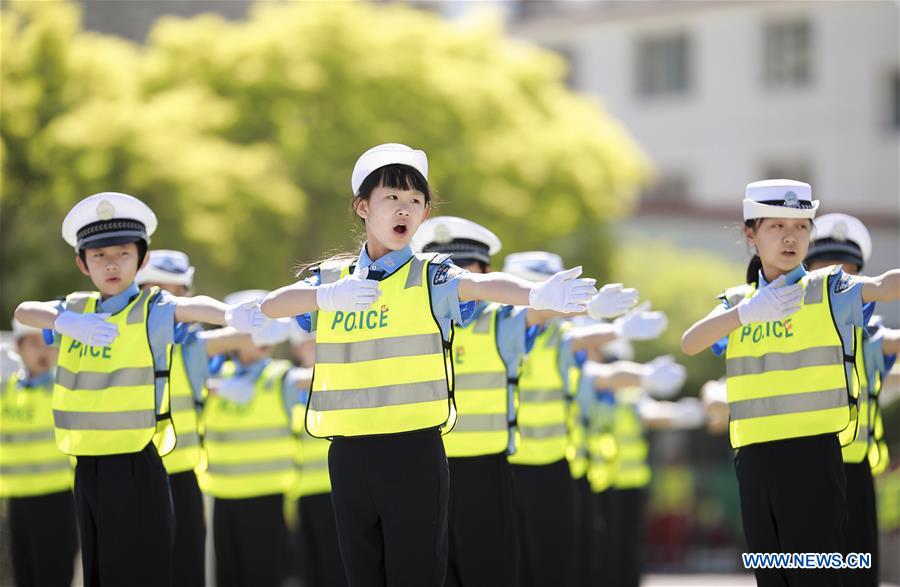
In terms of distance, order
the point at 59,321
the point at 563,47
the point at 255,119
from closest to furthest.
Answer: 1. the point at 59,321
2. the point at 255,119
3. the point at 563,47

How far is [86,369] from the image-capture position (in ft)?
22.7

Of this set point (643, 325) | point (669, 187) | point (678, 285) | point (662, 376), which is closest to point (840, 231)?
point (643, 325)

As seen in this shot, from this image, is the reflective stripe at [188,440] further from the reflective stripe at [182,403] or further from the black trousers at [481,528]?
the black trousers at [481,528]

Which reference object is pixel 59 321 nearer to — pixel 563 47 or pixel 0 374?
pixel 0 374

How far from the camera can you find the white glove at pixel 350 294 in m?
5.63

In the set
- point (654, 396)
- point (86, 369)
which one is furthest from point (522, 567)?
point (654, 396)

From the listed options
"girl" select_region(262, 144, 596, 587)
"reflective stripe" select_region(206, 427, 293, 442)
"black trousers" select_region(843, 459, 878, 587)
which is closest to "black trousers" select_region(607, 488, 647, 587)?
"reflective stripe" select_region(206, 427, 293, 442)

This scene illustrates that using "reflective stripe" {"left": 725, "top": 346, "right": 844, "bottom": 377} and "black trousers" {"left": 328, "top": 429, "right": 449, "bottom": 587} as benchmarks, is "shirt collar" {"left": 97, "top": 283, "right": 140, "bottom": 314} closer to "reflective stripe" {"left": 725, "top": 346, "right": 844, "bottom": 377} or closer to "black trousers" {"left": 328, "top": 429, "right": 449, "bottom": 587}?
"black trousers" {"left": 328, "top": 429, "right": 449, "bottom": 587}

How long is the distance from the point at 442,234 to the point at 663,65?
29.8m

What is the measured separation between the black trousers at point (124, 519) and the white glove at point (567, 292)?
239 centimetres

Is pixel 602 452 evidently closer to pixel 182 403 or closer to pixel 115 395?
pixel 182 403

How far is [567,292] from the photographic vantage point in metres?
5.43

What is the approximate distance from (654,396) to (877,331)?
15.4 meters

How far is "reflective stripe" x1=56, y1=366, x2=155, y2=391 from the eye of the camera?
6883mm
